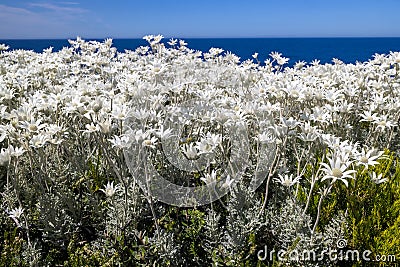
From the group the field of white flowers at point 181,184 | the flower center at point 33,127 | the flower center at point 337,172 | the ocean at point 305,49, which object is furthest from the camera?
the ocean at point 305,49

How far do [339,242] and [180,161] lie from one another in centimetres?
134

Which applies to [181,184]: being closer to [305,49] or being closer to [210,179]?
[210,179]

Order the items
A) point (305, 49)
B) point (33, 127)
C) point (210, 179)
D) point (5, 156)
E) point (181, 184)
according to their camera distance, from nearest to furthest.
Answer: point (210, 179) < point (5, 156) < point (33, 127) < point (181, 184) < point (305, 49)

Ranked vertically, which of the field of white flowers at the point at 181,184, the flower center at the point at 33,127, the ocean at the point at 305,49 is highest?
the ocean at the point at 305,49

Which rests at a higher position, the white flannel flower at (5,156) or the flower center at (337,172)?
the flower center at (337,172)

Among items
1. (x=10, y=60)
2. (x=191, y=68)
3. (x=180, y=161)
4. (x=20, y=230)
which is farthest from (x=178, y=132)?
(x=10, y=60)

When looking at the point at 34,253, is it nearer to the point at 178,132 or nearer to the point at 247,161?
the point at 178,132

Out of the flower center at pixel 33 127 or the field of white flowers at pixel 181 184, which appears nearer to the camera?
the field of white flowers at pixel 181 184

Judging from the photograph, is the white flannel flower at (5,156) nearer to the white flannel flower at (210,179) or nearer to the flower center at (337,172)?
the white flannel flower at (210,179)

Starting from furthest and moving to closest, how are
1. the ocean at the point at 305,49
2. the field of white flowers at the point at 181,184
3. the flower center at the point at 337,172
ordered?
the ocean at the point at 305,49, the field of white flowers at the point at 181,184, the flower center at the point at 337,172

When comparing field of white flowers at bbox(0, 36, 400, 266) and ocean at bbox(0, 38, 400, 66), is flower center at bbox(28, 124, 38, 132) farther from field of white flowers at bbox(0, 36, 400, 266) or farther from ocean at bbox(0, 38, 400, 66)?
ocean at bbox(0, 38, 400, 66)

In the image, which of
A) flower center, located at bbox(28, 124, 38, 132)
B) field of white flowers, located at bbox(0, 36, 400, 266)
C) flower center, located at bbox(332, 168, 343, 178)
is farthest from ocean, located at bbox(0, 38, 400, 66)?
flower center, located at bbox(28, 124, 38, 132)

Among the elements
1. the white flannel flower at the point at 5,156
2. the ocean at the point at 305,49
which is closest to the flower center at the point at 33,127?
the white flannel flower at the point at 5,156

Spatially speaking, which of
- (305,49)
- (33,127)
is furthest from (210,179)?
(305,49)
